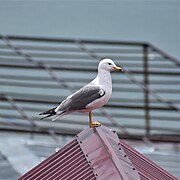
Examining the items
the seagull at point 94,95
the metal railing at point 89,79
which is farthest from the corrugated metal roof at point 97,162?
the metal railing at point 89,79

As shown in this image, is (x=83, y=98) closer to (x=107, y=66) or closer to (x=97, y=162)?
(x=107, y=66)

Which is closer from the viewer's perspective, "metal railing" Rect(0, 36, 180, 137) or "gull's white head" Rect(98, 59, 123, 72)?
"gull's white head" Rect(98, 59, 123, 72)

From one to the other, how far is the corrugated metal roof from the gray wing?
0.07 metres

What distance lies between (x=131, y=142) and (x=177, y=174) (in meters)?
1.15

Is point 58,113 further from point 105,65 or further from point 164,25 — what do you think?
point 164,25

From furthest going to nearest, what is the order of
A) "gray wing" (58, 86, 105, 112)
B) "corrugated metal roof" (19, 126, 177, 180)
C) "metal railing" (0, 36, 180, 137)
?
"metal railing" (0, 36, 180, 137) → "gray wing" (58, 86, 105, 112) → "corrugated metal roof" (19, 126, 177, 180)

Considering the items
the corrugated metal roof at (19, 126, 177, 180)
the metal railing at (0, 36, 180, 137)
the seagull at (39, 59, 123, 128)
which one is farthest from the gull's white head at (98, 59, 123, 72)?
the metal railing at (0, 36, 180, 137)

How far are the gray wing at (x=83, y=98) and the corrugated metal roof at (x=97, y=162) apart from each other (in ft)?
0.23

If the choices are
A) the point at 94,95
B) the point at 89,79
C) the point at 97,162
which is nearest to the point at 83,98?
the point at 94,95

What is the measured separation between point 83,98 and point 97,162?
25 centimetres

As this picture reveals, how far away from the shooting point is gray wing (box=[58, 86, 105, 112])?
1.94 m

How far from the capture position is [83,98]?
1962mm

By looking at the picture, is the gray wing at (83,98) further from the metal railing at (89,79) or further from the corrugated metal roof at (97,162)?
the metal railing at (89,79)

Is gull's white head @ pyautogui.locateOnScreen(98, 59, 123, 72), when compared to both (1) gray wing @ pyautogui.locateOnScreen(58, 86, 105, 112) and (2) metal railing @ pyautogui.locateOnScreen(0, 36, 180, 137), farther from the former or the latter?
(2) metal railing @ pyautogui.locateOnScreen(0, 36, 180, 137)
